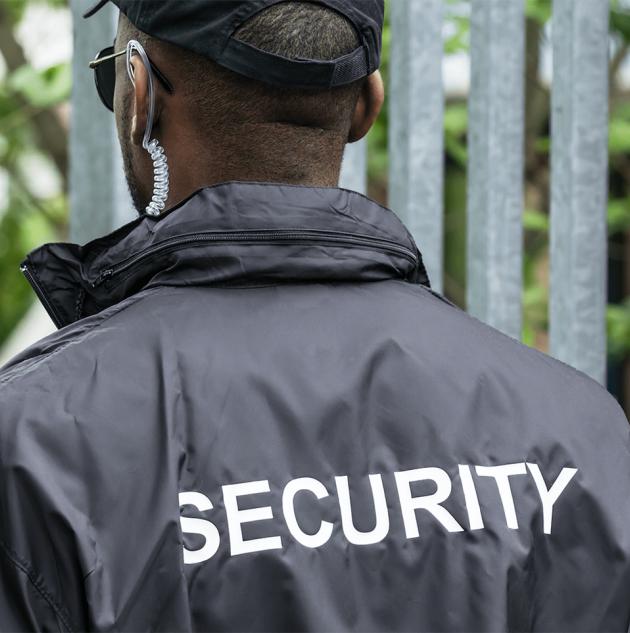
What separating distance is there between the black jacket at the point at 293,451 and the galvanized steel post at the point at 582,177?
79 centimetres

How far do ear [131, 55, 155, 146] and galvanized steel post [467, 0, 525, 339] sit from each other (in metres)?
0.94

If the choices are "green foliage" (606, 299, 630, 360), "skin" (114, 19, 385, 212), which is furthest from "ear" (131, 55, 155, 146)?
"green foliage" (606, 299, 630, 360)

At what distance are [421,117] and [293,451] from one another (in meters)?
1.09

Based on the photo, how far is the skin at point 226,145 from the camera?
150 centimetres

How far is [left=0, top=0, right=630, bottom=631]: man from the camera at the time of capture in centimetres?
129

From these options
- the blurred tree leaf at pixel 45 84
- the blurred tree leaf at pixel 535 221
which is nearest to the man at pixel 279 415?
the blurred tree leaf at pixel 45 84

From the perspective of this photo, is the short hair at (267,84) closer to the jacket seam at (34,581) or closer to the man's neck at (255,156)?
the man's neck at (255,156)

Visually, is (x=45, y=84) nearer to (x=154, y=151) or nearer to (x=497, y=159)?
(x=497, y=159)

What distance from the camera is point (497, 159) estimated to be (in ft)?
7.59

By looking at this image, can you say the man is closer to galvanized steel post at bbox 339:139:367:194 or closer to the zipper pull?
the zipper pull

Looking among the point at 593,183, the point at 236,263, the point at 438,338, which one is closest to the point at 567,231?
the point at 593,183

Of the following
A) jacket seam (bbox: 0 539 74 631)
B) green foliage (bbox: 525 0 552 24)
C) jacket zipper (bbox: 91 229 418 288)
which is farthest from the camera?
green foliage (bbox: 525 0 552 24)

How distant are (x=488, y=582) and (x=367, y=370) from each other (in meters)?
0.29

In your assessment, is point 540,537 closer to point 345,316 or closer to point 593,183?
point 345,316
